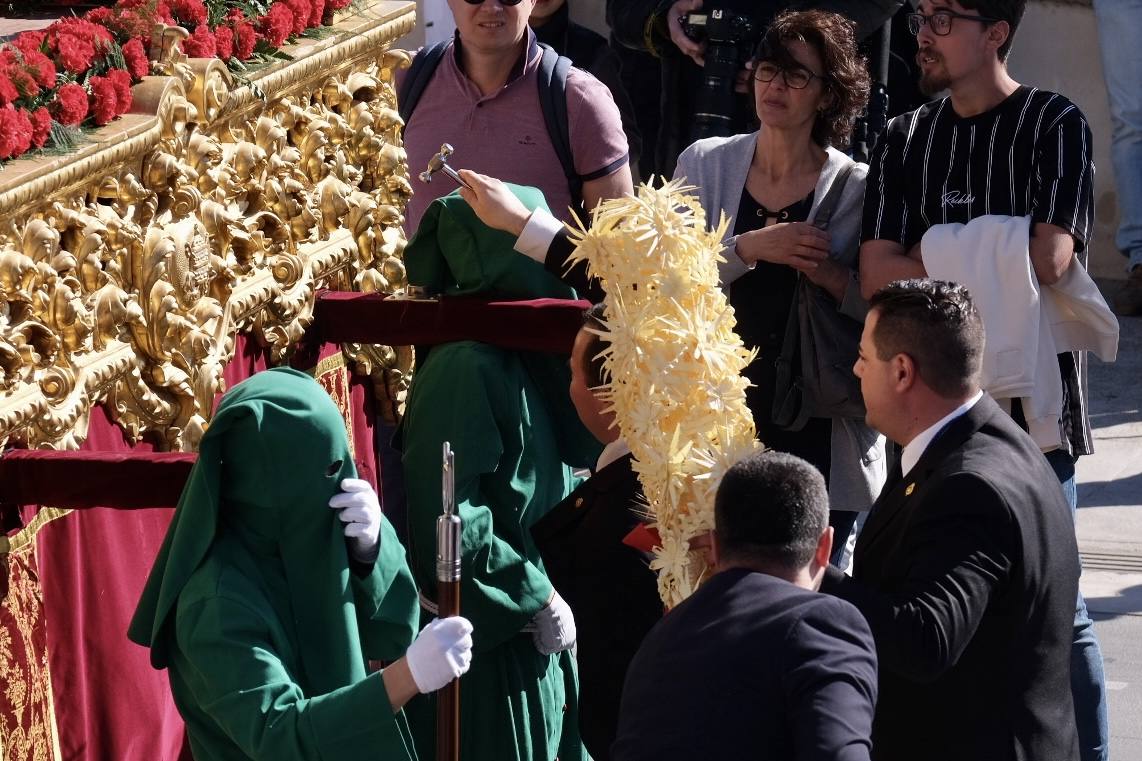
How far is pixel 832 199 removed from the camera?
495cm

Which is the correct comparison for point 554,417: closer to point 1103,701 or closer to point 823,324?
point 823,324

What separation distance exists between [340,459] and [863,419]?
1.99 meters

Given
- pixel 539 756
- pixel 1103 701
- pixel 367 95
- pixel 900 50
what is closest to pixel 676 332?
pixel 539 756

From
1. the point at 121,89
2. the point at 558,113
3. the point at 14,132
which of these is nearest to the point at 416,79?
the point at 558,113

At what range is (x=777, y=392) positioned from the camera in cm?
481

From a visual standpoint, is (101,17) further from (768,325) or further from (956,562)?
(956,562)

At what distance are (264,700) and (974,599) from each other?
1243 mm

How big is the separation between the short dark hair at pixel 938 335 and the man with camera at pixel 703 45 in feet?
9.71

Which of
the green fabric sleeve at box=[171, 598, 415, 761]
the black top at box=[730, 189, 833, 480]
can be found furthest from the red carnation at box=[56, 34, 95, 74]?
the black top at box=[730, 189, 833, 480]

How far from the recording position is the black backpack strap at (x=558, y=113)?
17.0 feet

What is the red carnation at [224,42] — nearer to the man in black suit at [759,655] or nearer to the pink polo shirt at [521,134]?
the pink polo shirt at [521,134]

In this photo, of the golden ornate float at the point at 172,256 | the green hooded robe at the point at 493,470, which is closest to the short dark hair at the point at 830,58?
the green hooded robe at the point at 493,470

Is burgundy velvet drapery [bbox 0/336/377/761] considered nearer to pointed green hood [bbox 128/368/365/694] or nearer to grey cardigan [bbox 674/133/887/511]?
pointed green hood [bbox 128/368/365/694]

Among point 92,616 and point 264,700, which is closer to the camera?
point 264,700
